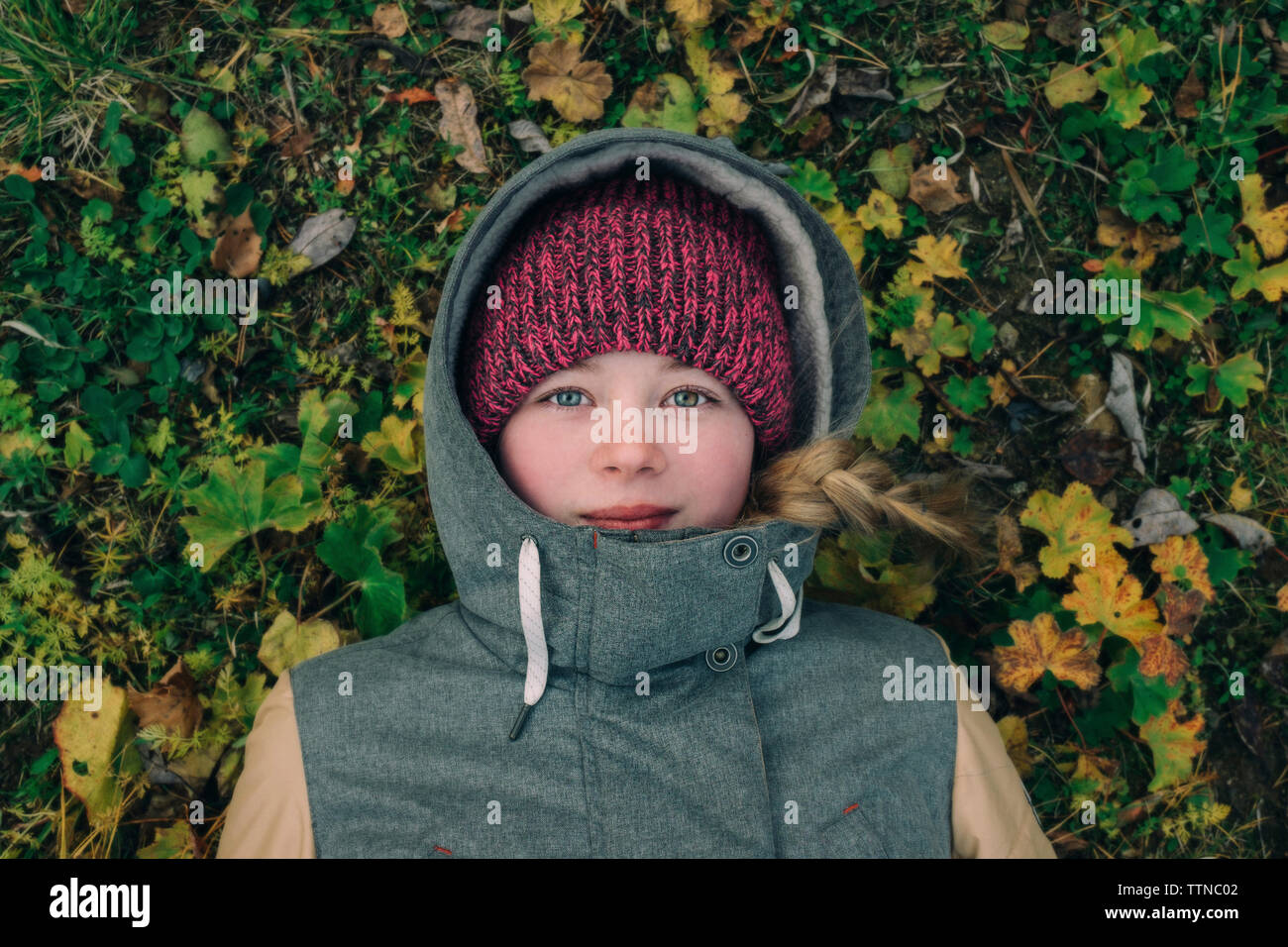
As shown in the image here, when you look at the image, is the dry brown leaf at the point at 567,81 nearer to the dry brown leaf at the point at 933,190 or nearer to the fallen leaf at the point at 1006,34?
the dry brown leaf at the point at 933,190

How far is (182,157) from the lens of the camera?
272cm

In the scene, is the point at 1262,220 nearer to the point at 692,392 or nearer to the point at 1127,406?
the point at 1127,406

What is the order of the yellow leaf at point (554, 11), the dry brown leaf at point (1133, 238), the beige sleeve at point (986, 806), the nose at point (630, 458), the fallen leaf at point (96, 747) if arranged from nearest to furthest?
1. the nose at point (630, 458)
2. the beige sleeve at point (986, 806)
3. the fallen leaf at point (96, 747)
4. the yellow leaf at point (554, 11)
5. the dry brown leaf at point (1133, 238)

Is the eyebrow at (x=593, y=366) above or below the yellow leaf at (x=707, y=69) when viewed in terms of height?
below

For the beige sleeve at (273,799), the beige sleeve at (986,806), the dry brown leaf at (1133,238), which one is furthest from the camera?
the dry brown leaf at (1133,238)

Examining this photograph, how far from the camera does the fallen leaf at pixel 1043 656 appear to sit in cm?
256

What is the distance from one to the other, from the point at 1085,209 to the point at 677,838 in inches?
94.8

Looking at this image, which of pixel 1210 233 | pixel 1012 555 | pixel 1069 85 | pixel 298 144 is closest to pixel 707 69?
pixel 1069 85

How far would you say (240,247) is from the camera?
2.72 metres

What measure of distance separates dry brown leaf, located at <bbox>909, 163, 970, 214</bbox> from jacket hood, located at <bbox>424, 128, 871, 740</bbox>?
78 cm

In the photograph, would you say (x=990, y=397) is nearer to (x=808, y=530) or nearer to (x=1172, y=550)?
(x=1172, y=550)

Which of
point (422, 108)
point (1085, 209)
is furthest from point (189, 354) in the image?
point (1085, 209)

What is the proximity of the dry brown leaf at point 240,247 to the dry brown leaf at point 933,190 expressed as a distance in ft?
6.94

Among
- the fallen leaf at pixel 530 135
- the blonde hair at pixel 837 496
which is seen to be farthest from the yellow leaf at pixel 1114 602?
the fallen leaf at pixel 530 135
